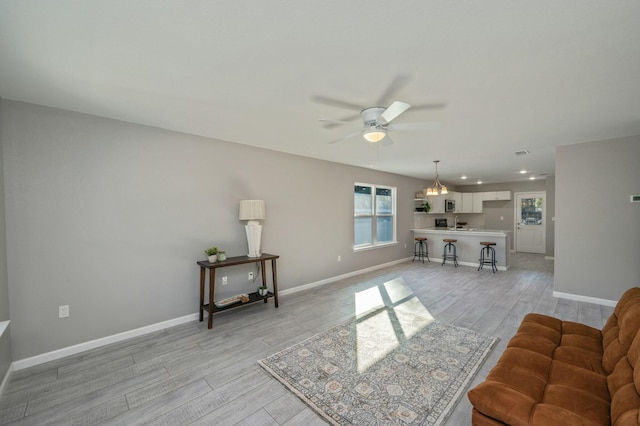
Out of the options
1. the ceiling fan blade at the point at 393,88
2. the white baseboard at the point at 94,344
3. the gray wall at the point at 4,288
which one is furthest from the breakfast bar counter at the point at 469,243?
the gray wall at the point at 4,288

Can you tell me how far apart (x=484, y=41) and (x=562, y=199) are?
3.90 meters

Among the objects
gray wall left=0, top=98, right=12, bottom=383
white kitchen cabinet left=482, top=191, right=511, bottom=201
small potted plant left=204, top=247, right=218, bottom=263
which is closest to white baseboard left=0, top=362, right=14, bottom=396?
gray wall left=0, top=98, right=12, bottom=383

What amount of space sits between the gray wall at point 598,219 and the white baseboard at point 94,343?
5663 mm

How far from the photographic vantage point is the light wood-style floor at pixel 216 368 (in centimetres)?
188

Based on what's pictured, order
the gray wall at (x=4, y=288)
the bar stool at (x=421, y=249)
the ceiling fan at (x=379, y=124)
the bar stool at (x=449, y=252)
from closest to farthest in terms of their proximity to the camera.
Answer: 1. the gray wall at (x=4, y=288)
2. the ceiling fan at (x=379, y=124)
3. the bar stool at (x=449, y=252)
4. the bar stool at (x=421, y=249)

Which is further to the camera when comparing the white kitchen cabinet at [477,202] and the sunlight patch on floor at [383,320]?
the white kitchen cabinet at [477,202]

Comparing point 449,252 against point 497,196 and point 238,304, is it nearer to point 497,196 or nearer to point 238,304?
point 497,196

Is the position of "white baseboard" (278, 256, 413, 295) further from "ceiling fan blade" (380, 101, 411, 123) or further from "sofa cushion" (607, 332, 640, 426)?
"sofa cushion" (607, 332, 640, 426)

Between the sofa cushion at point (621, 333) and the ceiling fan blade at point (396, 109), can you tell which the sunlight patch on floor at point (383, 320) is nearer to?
the sofa cushion at point (621, 333)

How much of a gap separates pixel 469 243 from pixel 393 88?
5.92 m

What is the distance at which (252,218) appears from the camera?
12.2ft

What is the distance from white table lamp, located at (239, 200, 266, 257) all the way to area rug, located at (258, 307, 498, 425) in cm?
149

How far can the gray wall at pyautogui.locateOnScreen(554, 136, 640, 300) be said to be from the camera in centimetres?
373

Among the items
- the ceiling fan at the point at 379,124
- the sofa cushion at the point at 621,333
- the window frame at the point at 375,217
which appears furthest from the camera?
the window frame at the point at 375,217
